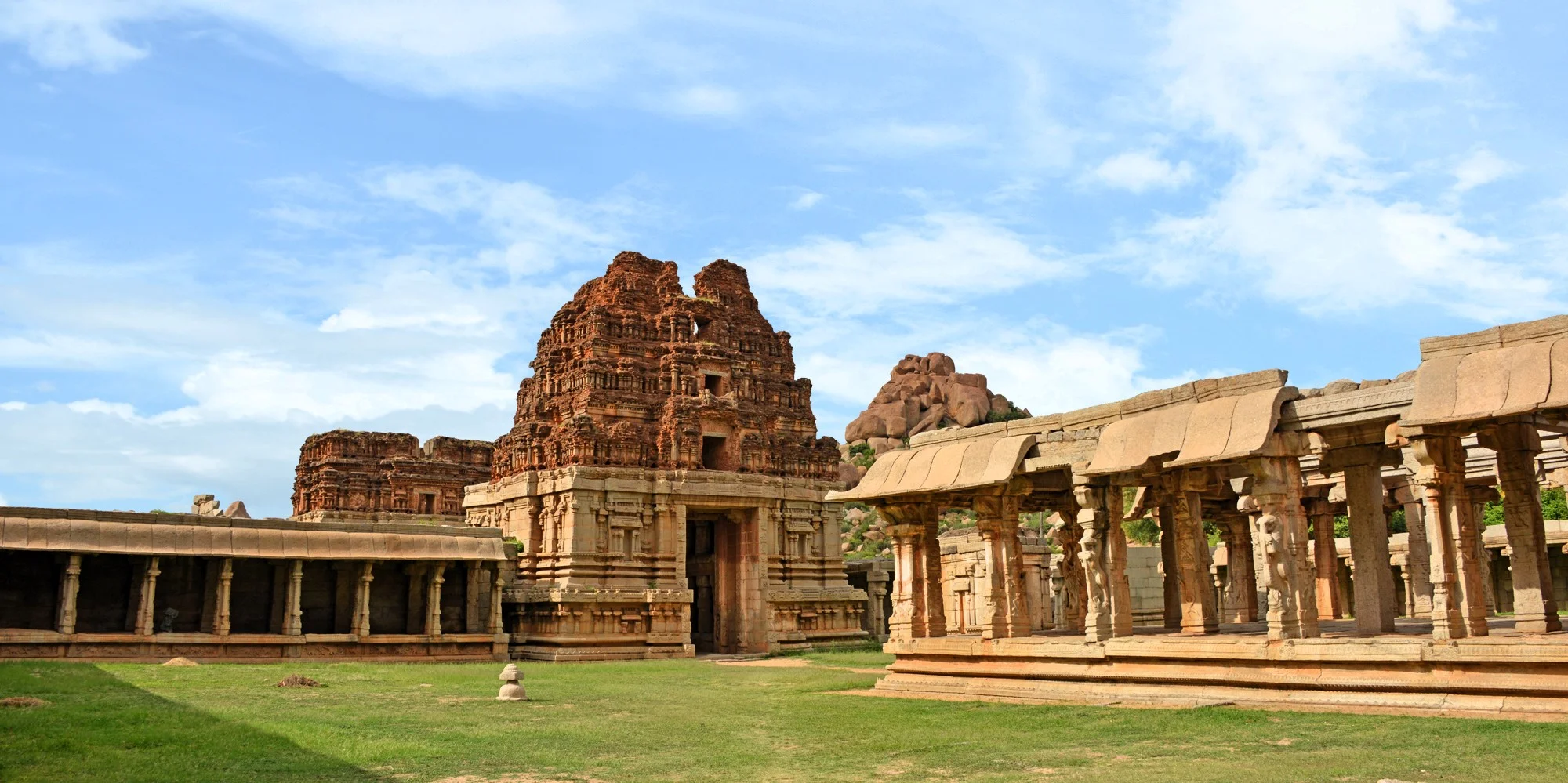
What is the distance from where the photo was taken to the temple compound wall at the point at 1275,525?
13.0m

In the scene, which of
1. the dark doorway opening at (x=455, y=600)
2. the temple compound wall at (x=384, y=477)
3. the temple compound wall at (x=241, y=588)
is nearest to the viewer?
the temple compound wall at (x=241, y=588)

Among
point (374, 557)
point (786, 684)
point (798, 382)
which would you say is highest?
point (798, 382)

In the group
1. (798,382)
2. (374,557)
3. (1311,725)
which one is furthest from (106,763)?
(798,382)

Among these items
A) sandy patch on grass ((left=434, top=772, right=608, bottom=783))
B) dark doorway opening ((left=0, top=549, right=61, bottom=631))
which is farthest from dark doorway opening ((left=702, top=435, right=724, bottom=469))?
sandy patch on grass ((left=434, top=772, right=608, bottom=783))

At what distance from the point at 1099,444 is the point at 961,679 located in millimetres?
4290

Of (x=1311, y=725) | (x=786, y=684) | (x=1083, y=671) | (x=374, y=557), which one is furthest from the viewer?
(x=374, y=557)

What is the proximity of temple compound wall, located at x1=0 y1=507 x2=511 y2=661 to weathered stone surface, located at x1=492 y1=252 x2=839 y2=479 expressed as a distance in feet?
15.0

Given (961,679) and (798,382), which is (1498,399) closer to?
(961,679)

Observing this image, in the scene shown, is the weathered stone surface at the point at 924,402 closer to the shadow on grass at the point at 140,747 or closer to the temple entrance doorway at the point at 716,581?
the temple entrance doorway at the point at 716,581

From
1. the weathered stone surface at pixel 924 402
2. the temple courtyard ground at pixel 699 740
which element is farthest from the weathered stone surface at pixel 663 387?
the weathered stone surface at pixel 924 402

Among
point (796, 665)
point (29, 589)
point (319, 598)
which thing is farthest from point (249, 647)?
point (796, 665)

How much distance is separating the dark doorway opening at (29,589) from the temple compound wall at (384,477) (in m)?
21.4

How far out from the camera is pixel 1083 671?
1669cm

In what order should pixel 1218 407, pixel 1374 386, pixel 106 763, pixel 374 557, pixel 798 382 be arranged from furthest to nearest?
pixel 798 382 → pixel 374 557 → pixel 1218 407 → pixel 1374 386 → pixel 106 763
